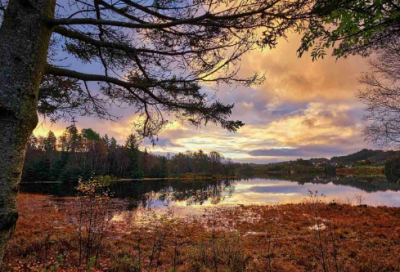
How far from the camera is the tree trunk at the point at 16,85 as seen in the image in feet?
4.86

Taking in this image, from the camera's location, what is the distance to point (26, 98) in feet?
5.42

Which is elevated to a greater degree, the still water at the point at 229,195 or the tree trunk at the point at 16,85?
the tree trunk at the point at 16,85

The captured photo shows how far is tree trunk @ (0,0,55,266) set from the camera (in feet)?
4.86

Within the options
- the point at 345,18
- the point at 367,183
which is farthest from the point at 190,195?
the point at 367,183

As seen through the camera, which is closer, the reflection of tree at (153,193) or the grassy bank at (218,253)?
the grassy bank at (218,253)

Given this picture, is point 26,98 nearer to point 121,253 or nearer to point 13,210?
point 13,210

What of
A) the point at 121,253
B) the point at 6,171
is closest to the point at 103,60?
the point at 6,171

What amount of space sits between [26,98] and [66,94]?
215 centimetres

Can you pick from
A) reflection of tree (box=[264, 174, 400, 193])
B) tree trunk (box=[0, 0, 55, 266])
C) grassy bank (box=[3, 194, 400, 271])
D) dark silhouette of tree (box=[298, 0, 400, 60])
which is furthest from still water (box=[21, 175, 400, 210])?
tree trunk (box=[0, 0, 55, 266])

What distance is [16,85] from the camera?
1596 mm

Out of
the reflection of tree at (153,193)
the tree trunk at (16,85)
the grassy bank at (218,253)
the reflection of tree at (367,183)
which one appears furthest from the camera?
the reflection of tree at (367,183)

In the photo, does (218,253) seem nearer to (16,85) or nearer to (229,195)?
(16,85)

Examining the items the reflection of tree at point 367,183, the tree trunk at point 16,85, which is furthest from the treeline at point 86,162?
the reflection of tree at point 367,183

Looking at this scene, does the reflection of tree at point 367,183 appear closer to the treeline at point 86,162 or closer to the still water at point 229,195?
the still water at point 229,195
